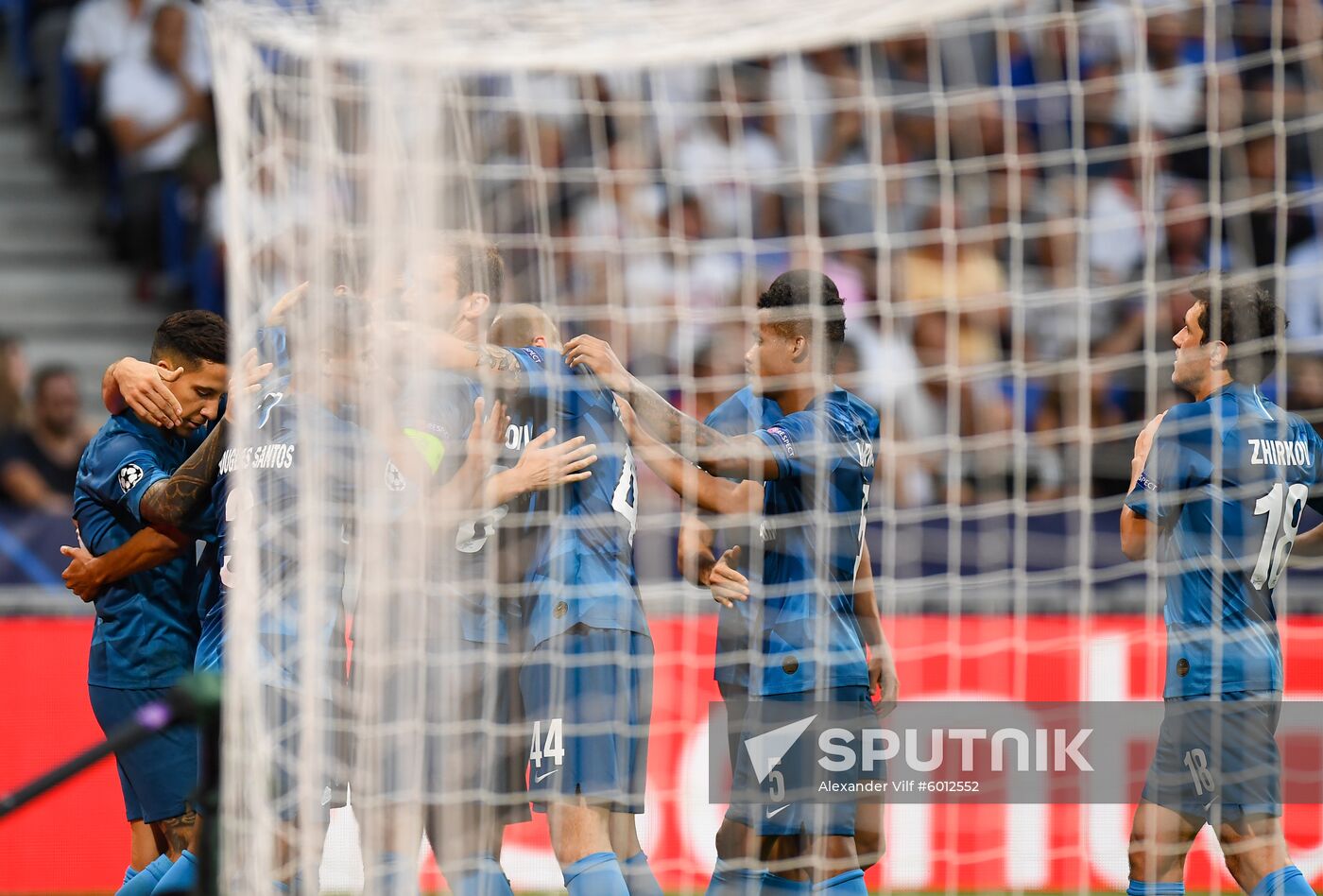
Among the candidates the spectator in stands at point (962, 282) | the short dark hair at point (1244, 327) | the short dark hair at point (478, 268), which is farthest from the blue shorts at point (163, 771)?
the spectator in stands at point (962, 282)

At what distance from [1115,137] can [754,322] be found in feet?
13.5

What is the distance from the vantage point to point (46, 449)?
760 cm

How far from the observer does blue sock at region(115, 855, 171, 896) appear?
14.7 feet

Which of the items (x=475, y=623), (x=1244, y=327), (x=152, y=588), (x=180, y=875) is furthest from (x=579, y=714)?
(x=1244, y=327)

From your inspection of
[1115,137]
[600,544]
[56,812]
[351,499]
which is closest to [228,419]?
[351,499]

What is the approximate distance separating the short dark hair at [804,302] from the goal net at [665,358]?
0.42 meters

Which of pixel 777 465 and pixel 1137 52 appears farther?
pixel 1137 52

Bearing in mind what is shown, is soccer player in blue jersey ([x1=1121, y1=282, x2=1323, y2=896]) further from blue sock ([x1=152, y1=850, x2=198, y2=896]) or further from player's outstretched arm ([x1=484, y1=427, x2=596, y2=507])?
blue sock ([x1=152, y1=850, x2=198, y2=896])

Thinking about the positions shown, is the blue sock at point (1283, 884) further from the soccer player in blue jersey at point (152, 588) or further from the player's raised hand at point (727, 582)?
the soccer player in blue jersey at point (152, 588)

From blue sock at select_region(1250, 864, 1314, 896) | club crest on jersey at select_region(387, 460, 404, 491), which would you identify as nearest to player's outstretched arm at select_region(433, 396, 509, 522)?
club crest on jersey at select_region(387, 460, 404, 491)

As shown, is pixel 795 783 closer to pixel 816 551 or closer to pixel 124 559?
pixel 816 551

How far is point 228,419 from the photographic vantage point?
14.2 ft

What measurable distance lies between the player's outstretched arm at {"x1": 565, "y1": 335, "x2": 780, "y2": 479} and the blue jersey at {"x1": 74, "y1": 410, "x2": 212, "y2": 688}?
4.14 feet

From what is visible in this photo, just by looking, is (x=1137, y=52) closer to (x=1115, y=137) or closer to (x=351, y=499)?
(x=1115, y=137)
